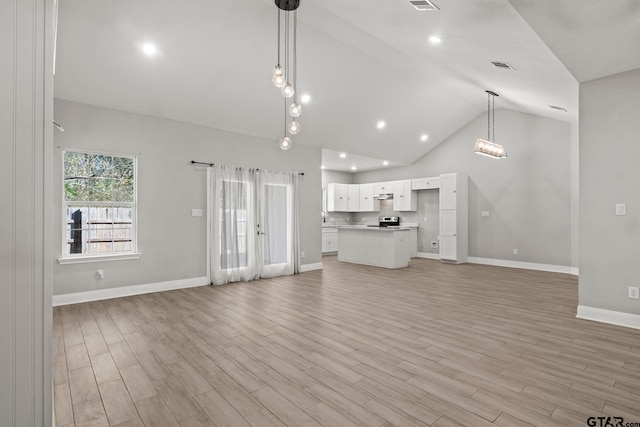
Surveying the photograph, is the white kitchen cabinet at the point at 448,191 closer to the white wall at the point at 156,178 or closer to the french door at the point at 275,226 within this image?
the french door at the point at 275,226

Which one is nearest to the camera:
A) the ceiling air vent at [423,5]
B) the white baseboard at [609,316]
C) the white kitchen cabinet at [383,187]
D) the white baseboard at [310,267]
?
the ceiling air vent at [423,5]

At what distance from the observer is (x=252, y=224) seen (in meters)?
6.70

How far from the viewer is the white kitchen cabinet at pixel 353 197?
1185 cm

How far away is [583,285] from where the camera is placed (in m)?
4.16

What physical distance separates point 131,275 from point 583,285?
6467mm

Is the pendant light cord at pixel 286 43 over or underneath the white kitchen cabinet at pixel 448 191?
over

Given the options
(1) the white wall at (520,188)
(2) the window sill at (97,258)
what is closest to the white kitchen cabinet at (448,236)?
(1) the white wall at (520,188)

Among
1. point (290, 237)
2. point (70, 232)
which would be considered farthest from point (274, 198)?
point (70, 232)

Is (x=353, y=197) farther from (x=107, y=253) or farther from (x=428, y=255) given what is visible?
(x=107, y=253)

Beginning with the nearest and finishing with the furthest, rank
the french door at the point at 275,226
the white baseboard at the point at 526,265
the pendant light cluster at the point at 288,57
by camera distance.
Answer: the pendant light cluster at the point at 288,57, the french door at the point at 275,226, the white baseboard at the point at 526,265

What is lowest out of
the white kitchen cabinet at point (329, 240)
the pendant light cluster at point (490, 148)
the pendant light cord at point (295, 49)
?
the white kitchen cabinet at point (329, 240)

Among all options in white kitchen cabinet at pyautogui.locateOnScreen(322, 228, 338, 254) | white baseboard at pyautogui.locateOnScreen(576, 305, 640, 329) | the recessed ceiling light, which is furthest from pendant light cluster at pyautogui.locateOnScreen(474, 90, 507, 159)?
the recessed ceiling light

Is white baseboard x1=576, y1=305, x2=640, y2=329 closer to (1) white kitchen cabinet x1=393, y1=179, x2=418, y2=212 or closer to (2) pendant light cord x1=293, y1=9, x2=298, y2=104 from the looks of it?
(2) pendant light cord x1=293, y1=9, x2=298, y2=104

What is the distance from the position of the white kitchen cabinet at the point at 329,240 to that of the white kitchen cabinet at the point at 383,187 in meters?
1.96
